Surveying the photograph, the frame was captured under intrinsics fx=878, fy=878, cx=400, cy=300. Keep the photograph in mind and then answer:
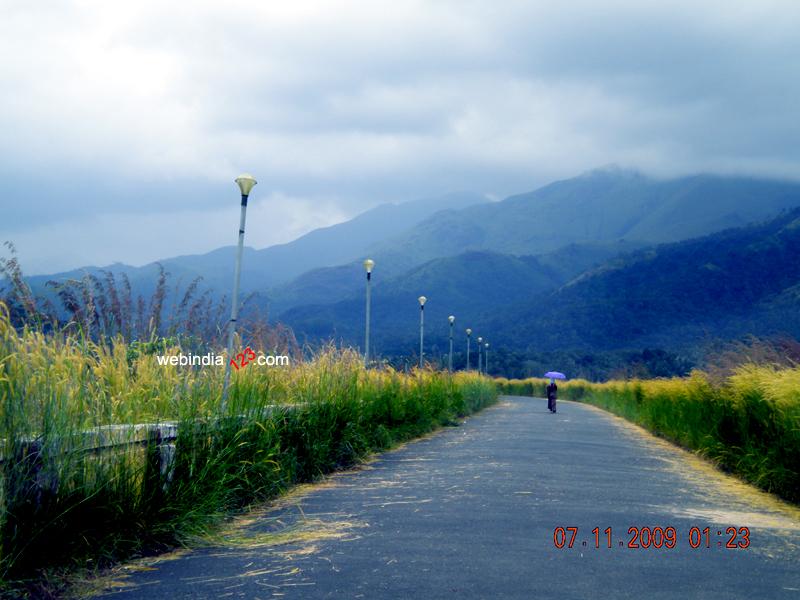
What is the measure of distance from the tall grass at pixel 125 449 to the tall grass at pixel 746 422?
18.1ft

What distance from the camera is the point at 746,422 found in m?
12.4

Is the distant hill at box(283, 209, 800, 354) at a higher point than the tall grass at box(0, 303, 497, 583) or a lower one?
higher

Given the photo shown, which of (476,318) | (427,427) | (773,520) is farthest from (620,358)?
(773,520)

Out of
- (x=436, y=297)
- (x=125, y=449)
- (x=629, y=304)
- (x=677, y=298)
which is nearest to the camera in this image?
(x=125, y=449)

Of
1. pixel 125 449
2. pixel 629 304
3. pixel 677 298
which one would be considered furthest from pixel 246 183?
pixel 629 304

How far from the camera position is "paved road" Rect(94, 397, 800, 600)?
223 inches

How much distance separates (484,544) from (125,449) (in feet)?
9.42

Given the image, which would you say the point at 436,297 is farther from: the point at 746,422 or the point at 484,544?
the point at 484,544

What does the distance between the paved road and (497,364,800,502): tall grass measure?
407mm

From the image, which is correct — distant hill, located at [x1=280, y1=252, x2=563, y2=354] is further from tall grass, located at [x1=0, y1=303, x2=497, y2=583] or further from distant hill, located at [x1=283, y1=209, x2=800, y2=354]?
tall grass, located at [x1=0, y1=303, x2=497, y2=583]

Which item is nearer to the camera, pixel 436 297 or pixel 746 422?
pixel 746 422

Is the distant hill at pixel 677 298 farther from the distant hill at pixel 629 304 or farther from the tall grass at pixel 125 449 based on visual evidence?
the tall grass at pixel 125 449

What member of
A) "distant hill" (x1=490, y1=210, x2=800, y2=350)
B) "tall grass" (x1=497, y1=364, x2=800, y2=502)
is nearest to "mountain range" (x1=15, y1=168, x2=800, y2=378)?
"distant hill" (x1=490, y1=210, x2=800, y2=350)

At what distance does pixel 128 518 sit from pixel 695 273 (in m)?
118
